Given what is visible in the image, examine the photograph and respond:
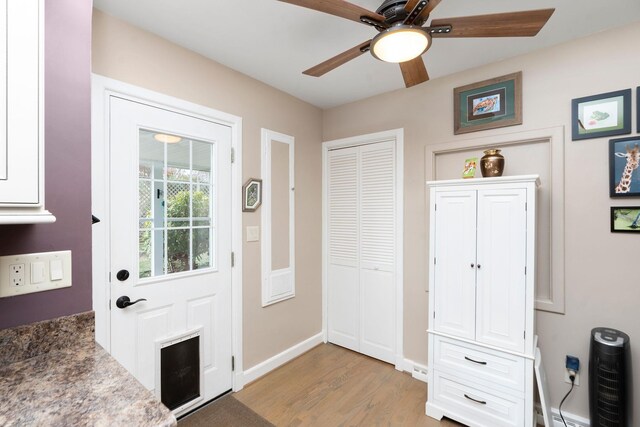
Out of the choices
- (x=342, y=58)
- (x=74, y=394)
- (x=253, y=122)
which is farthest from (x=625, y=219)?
(x=74, y=394)

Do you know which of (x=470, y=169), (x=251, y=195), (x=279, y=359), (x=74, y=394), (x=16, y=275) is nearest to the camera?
(x=74, y=394)

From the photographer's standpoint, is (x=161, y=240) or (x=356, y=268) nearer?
(x=161, y=240)

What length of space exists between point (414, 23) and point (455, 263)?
59.7 inches

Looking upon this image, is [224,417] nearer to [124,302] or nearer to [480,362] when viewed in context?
[124,302]

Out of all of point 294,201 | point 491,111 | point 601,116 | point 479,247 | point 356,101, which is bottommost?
point 479,247

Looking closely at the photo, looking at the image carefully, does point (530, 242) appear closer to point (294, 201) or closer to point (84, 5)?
point (294, 201)

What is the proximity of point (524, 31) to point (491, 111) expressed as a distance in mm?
980

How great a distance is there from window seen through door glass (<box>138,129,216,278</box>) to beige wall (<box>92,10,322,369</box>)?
323 millimetres

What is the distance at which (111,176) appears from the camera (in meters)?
1.77

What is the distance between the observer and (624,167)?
5.92ft

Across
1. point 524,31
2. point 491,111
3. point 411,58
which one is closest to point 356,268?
point 491,111

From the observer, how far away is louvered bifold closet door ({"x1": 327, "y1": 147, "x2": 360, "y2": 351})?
310 centimetres

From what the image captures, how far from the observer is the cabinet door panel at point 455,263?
Answer: 2.03 meters

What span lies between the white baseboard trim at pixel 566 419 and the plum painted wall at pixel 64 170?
2.77 m
